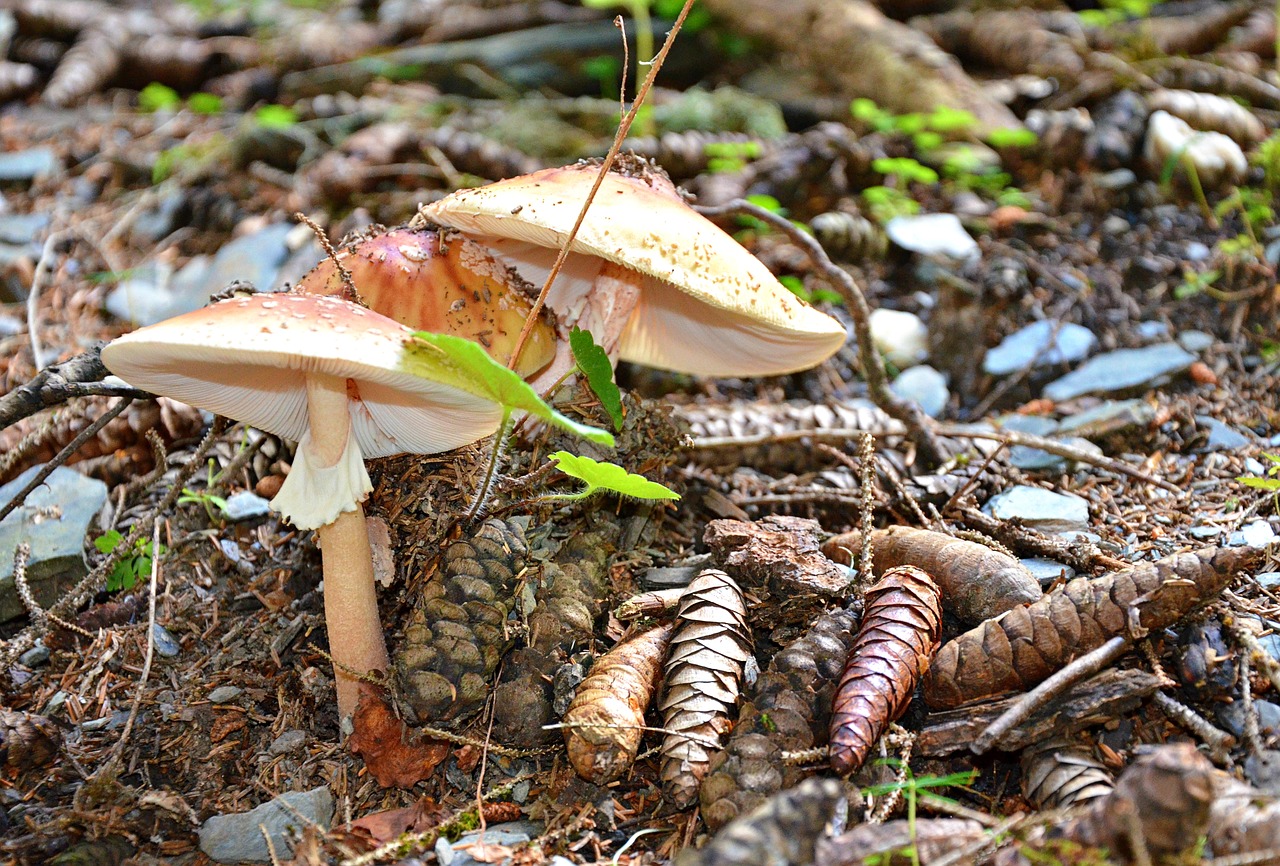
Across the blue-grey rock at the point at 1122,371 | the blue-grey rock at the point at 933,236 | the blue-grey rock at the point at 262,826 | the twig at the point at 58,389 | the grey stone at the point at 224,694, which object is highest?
the twig at the point at 58,389

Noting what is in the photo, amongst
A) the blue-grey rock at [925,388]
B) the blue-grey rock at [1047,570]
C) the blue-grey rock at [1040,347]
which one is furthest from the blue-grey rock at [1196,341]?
the blue-grey rock at [1047,570]

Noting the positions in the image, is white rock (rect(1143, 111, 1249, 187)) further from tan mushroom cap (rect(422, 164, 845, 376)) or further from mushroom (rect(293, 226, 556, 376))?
mushroom (rect(293, 226, 556, 376))

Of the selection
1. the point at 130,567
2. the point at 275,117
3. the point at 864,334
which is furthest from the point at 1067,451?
the point at 275,117

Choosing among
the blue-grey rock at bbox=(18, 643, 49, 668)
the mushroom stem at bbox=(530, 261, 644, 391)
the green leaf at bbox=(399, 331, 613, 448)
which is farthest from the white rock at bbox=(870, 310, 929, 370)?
the blue-grey rock at bbox=(18, 643, 49, 668)

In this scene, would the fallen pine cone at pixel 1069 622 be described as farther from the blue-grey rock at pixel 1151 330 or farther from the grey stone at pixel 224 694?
the blue-grey rock at pixel 1151 330

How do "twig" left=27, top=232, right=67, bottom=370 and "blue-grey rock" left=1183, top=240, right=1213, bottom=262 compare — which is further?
"blue-grey rock" left=1183, top=240, right=1213, bottom=262
